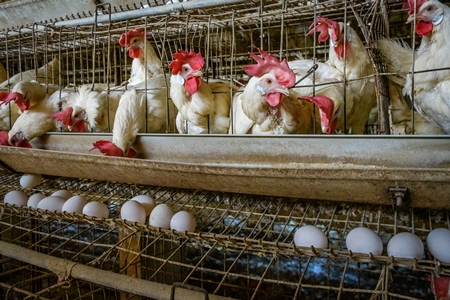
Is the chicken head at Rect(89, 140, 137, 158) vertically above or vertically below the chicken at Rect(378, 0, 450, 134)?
below

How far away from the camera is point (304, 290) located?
2.35 metres

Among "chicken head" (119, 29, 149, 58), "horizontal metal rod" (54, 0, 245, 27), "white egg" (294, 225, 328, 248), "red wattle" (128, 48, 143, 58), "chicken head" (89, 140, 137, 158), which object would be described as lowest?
"white egg" (294, 225, 328, 248)

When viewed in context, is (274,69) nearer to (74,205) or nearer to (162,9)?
(162,9)

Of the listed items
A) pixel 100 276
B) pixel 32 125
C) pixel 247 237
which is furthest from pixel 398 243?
pixel 32 125

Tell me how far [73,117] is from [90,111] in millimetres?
107

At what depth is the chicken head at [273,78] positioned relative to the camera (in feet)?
3.98

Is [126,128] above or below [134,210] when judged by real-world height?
above

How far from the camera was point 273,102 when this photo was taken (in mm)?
1239

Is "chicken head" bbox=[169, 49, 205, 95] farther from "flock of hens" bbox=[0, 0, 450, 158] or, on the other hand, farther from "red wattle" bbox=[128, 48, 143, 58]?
"red wattle" bbox=[128, 48, 143, 58]

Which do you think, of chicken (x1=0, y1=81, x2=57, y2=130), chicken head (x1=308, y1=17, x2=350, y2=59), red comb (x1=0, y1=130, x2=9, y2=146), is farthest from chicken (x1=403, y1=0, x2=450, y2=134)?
red comb (x1=0, y1=130, x2=9, y2=146)

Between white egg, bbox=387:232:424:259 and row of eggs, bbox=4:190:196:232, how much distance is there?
0.68 metres

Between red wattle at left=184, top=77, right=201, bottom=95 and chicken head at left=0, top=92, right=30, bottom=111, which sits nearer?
red wattle at left=184, top=77, right=201, bottom=95

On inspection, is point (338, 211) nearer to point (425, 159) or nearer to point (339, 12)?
point (425, 159)

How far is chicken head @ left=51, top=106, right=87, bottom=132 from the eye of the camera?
1760 mm
